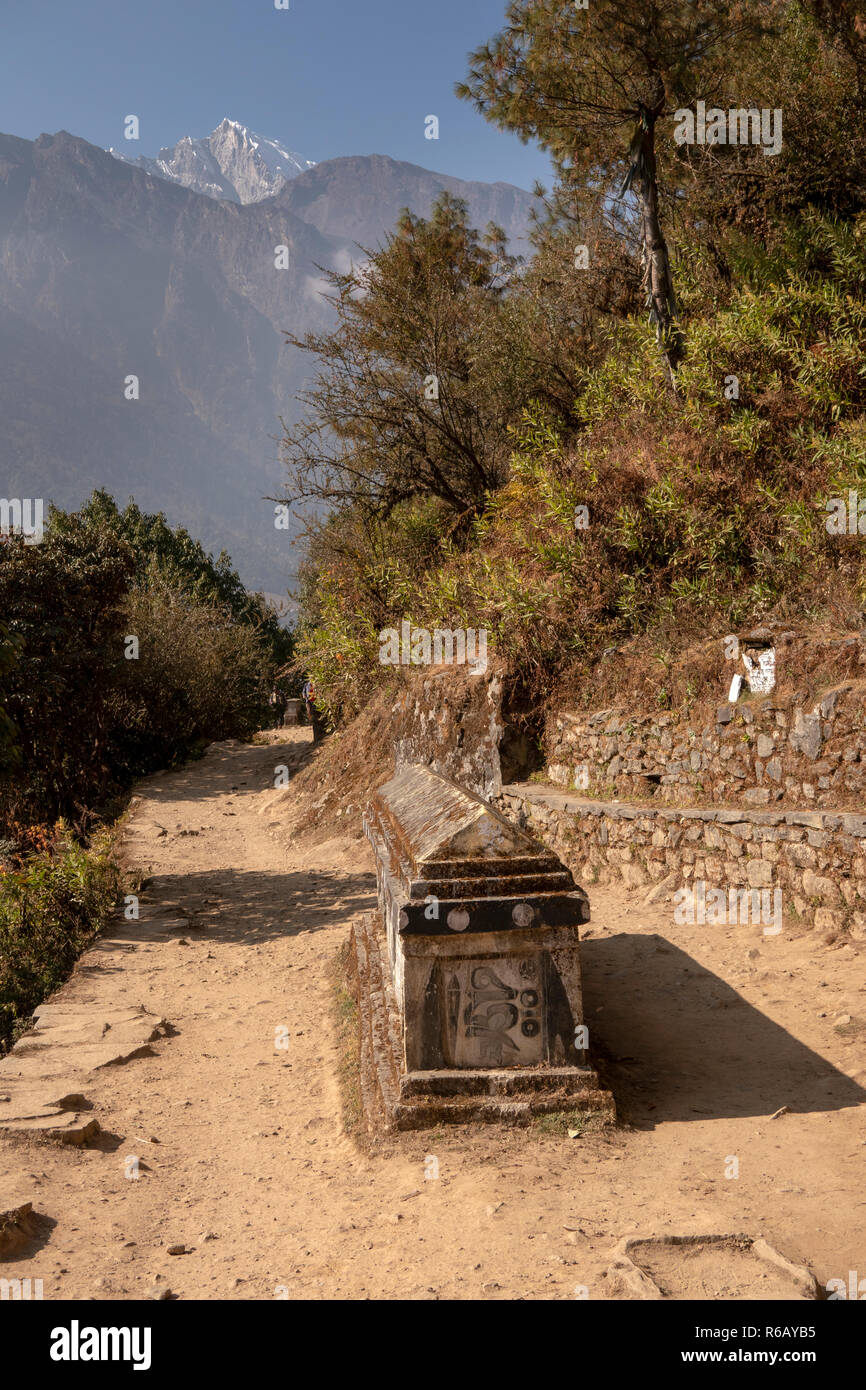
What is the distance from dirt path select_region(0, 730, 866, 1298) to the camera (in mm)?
3250

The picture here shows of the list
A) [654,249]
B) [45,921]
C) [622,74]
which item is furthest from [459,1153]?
[622,74]

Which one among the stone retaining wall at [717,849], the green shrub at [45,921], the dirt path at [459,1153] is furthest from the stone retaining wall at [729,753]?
the green shrub at [45,921]

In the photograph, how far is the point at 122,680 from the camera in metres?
19.6

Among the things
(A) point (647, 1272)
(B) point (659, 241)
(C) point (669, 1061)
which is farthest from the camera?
(B) point (659, 241)

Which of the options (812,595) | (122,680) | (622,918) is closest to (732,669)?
(812,595)

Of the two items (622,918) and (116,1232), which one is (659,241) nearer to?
(622,918)

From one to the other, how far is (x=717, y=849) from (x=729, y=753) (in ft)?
2.75

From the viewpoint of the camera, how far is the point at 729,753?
25.4 feet

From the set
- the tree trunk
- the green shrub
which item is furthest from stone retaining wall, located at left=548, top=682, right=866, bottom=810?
the green shrub

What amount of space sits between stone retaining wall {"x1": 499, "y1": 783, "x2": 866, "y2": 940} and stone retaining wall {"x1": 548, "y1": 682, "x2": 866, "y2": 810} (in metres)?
0.29

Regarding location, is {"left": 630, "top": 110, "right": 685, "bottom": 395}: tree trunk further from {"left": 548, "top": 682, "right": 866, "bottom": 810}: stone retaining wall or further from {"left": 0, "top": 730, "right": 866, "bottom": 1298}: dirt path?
{"left": 0, "top": 730, "right": 866, "bottom": 1298}: dirt path

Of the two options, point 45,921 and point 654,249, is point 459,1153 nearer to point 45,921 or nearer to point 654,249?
point 45,921

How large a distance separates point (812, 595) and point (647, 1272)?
633cm

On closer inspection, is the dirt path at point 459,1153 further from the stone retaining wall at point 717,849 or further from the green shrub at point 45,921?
the green shrub at point 45,921
